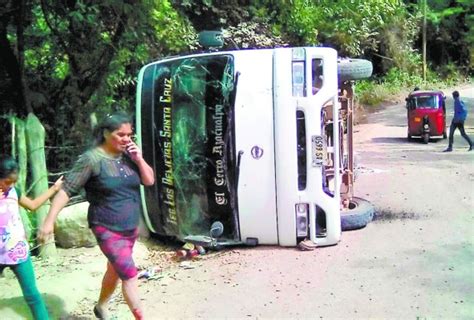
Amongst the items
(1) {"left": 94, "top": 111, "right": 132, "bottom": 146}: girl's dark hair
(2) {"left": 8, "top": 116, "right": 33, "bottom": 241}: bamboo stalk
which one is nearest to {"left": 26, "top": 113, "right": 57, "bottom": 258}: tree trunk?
(2) {"left": 8, "top": 116, "right": 33, "bottom": 241}: bamboo stalk

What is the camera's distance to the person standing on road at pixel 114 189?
4410 millimetres

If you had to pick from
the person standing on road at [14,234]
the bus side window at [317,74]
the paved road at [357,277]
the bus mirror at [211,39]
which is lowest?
the paved road at [357,277]

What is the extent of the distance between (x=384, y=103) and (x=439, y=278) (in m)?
25.6

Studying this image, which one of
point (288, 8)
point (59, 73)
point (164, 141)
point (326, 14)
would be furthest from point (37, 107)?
point (326, 14)

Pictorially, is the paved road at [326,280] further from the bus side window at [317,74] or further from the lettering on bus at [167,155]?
the bus side window at [317,74]

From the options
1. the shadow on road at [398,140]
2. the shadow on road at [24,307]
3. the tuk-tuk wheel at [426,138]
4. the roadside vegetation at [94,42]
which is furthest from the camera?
the shadow on road at [398,140]

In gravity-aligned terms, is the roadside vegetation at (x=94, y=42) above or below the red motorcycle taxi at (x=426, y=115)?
above

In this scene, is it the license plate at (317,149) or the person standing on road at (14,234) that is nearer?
the person standing on road at (14,234)

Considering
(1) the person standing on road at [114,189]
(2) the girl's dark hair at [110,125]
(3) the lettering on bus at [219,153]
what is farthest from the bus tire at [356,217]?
(2) the girl's dark hair at [110,125]

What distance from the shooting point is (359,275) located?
5.95 metres

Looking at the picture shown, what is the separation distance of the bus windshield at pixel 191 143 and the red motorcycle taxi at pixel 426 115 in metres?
12.4

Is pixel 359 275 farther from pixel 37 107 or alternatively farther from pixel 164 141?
pixel 37 107

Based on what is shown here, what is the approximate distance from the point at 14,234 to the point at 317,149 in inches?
125

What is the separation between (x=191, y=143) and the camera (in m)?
6.73
